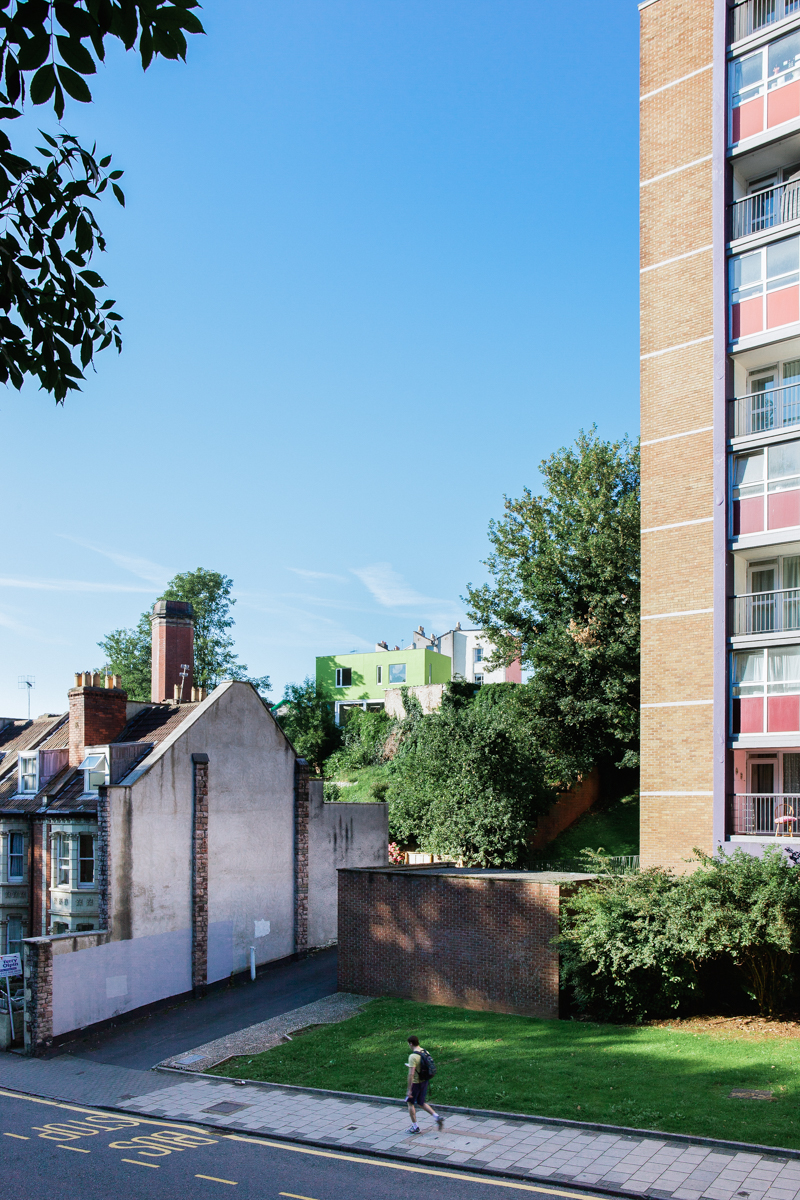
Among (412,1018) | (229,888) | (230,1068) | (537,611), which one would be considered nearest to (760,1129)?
(412,1018)

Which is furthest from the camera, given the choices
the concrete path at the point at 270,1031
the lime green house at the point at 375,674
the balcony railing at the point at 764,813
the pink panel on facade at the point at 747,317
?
the lime green house at the point at 375,674

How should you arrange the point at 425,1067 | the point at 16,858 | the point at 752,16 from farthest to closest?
the point at 16,858, the point at 752,16, the point at 425,1067

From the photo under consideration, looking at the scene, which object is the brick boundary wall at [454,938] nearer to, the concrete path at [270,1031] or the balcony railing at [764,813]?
the concrete path at [270,1031]

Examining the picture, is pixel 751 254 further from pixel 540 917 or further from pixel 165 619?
pixel 165 619

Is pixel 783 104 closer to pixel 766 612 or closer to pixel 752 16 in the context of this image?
pixel 752 16

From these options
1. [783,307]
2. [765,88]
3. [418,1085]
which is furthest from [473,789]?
[765,88]

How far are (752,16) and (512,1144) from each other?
26.0 m

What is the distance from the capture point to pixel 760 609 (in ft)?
76.0

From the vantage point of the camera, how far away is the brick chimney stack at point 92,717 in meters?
30.8

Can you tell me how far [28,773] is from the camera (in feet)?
103

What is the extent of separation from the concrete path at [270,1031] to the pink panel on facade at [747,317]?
19073 millimetres

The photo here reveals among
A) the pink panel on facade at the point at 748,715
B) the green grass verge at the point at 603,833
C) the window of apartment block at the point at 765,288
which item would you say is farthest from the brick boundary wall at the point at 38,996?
the window of apartment block at the point at 765,288

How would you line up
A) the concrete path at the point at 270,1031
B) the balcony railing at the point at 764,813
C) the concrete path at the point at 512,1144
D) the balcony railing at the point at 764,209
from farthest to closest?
the balcony railing at the point at 764,209 < the balcony railing at the point at 764,813 < the concrete path at the point at 270,1031 < the concrete path at the point at 512,1144

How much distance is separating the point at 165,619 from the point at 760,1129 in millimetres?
28003
